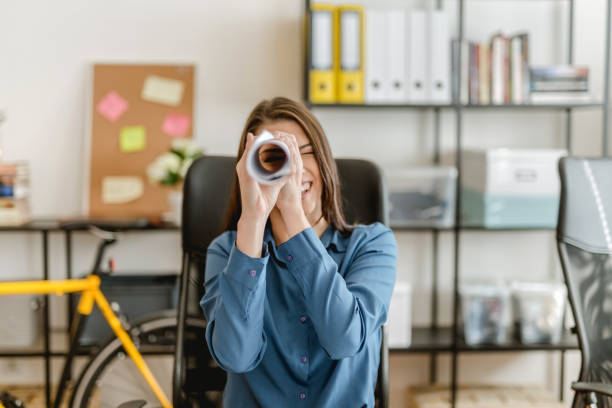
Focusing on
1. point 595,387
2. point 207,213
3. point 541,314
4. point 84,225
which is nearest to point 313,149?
point 207,213

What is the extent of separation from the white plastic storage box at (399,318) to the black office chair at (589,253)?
2.96 ft

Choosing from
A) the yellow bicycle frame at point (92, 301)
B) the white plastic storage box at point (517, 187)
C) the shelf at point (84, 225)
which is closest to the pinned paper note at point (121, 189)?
the shelf at point (84, 225)

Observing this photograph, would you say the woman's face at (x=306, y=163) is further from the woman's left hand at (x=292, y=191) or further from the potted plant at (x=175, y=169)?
the potted plant at (x=175, y=169)

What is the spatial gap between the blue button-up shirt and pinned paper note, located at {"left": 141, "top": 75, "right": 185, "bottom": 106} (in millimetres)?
1424

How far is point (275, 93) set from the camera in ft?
8.71

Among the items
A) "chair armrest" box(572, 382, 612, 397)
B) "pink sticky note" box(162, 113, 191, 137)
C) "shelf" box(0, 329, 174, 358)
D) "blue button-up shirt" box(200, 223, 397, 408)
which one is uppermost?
"pink sticky note" box(162, 113, 191, 137)

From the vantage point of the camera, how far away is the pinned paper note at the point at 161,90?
2.62 metres

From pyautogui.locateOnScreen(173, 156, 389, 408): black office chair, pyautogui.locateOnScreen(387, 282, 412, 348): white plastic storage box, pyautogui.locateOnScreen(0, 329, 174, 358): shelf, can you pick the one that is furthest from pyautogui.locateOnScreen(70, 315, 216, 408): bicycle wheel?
pyautogui.locateOnScreen(387, 282, 412, 348): white plastic storage box

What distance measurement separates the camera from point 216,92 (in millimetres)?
2646

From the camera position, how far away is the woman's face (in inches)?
49.6

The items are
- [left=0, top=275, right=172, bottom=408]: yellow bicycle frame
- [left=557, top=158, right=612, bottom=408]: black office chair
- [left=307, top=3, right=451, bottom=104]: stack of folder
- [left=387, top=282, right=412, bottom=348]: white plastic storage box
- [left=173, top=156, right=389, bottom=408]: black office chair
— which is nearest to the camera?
[left=173, top=156, right=389, bottom=408]: black office chair

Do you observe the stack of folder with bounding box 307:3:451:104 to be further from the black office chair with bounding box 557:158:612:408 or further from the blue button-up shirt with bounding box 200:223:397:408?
the blue button-up shirt with bounding box 200:223:397:408

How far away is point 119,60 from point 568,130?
1.79 metres

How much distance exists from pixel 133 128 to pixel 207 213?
1.22 m
